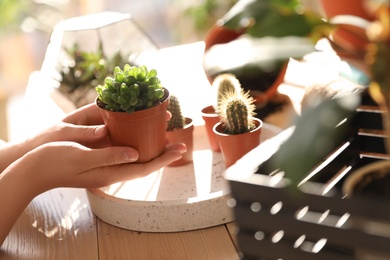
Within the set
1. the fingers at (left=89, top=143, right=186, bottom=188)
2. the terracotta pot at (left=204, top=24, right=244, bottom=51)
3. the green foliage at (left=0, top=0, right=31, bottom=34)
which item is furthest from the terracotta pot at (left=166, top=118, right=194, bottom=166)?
the green foliage at (left=0, top=0, right=31, bottom=34)

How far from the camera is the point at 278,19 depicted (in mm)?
517

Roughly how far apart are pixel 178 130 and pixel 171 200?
0.20 m

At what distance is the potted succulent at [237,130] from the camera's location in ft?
3.26

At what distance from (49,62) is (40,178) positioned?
2.59 ft

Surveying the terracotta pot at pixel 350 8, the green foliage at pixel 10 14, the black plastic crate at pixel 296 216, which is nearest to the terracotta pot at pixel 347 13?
the terracotta pot at pixel 350 8

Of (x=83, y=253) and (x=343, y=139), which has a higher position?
(x=343, y=139)

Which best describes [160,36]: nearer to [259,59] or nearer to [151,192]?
[151,192]

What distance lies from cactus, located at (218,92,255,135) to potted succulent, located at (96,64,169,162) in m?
0.11

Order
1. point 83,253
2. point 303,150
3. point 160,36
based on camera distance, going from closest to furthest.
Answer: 1. point 303,150
2. point 83,253
3. point 160,36

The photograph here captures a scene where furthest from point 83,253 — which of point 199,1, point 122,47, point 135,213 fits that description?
point 199,1

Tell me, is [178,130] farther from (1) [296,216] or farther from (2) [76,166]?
(1) [296,216]

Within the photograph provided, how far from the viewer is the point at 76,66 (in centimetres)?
152

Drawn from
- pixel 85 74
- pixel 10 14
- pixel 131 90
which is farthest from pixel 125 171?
pixel 10 14

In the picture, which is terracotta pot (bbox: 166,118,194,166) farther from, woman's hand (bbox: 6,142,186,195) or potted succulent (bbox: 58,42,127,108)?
potted succulent (bbox: 58,42,127,108)
